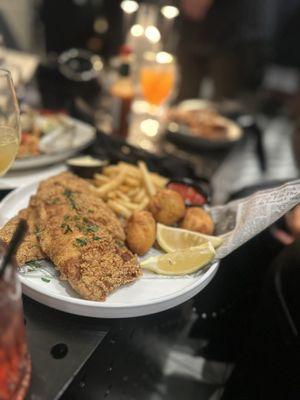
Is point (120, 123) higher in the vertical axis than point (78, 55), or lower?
lower

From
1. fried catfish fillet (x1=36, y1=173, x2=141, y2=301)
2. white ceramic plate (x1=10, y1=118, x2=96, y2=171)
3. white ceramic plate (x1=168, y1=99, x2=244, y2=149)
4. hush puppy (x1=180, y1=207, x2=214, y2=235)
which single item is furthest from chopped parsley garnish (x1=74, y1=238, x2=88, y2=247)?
white ceramic plate (x1=168, y1=99, x2=244, y2=149)

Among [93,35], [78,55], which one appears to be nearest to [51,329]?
[78,55]

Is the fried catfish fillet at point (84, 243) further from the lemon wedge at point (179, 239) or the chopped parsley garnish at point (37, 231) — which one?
the lemon wedge at point (179, 239)

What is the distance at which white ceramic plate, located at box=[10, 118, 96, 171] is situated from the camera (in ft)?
5.57

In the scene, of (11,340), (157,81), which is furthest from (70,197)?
(157,81)

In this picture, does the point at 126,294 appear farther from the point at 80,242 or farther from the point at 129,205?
the point at 129,205

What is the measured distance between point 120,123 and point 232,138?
29.8 inches

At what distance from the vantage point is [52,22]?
14.9ft

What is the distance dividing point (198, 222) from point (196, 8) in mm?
4160

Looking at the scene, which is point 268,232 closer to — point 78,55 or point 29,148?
point 29,148

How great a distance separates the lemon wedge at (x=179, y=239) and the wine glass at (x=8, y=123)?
0.57 meters

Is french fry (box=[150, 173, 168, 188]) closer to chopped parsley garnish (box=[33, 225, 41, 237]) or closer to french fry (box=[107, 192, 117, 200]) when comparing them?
french fry (box=[107, 192, 117, 200])

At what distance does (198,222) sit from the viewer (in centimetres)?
142

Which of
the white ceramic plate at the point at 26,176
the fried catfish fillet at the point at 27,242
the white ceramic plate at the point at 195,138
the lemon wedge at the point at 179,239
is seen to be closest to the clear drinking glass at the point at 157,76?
the white ceramic plate at the point at 195,138
